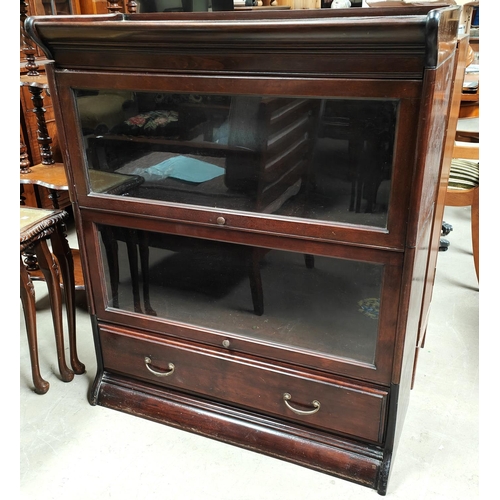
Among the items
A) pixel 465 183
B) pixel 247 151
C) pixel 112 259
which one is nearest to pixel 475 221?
pixel 465 183

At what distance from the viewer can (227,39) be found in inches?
36.2

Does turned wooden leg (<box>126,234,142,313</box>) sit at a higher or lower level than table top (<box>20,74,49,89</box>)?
lower

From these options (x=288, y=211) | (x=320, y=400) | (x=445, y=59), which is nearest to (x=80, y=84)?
(x=288, y=211)

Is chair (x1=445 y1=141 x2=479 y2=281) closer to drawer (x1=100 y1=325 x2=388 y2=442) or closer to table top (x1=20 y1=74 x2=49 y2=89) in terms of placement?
drawer (x1=100 y1=325 x2=388 y2=442)

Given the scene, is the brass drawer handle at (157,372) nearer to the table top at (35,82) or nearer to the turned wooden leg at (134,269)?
the turned wooden leg at (134,269)

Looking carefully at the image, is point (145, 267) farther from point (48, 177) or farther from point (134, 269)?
point (48, 177)

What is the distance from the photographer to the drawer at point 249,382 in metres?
1.15

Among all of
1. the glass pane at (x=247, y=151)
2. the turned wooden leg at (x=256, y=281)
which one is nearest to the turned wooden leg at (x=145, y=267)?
the glass pane at (x=247, y=151)

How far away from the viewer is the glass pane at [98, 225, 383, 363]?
112 centimetres

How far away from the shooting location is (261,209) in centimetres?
108

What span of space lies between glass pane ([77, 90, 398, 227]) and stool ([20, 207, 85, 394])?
29 cm

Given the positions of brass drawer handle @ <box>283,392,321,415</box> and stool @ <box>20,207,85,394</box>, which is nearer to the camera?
brass drawer handle @ <box>283,392,321,415</box>

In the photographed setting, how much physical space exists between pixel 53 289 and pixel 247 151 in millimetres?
776

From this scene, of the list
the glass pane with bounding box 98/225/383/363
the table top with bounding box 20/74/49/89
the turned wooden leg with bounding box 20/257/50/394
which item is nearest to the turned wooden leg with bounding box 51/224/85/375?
the turned wooden leg with bounding box 20/257/50/394
